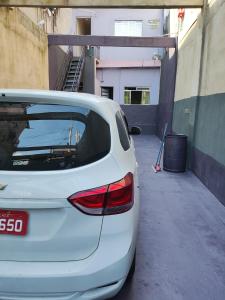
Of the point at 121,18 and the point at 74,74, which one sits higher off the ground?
the point at 121,18

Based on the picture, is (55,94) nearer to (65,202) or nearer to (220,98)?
(65,202)

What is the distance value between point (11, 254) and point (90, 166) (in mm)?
705

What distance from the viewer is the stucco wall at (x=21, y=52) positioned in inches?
269

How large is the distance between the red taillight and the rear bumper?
64 millimetres

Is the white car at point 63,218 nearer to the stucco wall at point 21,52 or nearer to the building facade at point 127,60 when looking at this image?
the stucco wall at point 21,52

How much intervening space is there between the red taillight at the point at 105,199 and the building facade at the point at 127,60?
15441 millimetres

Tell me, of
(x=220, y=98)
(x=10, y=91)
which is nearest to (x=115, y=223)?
(x=10, y=91)

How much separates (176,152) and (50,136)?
502 centimetres

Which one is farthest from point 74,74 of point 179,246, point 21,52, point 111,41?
point 179,246

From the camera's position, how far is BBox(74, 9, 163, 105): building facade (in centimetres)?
1706

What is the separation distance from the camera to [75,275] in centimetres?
170

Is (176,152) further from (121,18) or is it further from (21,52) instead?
(121,18)

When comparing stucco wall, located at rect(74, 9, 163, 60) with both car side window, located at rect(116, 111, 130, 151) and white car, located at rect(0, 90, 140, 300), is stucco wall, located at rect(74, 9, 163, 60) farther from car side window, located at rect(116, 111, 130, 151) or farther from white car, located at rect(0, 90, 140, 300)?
white car, located at rect(0, 90, 140, 300)

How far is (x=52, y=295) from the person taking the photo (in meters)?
1.73
